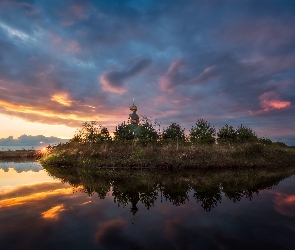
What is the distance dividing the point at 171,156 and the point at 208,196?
21.2 meters

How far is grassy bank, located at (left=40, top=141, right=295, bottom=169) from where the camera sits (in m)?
35.7

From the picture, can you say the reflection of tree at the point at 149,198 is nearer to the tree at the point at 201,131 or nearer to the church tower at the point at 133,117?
the tree at the point at 201,131

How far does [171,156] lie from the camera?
37.5 m

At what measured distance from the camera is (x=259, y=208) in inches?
519

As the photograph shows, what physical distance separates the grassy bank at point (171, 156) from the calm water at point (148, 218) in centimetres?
1653

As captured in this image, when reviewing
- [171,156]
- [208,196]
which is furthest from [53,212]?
[171,156]

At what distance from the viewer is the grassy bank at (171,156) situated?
117 feet

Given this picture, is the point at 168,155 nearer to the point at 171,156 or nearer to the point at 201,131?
the point at 171,156

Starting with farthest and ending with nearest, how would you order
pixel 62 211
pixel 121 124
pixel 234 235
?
pixel 121 124
pixel 62 211
pixel 234 235

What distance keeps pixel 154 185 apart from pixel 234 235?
40.2 feet

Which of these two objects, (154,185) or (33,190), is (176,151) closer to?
(154,185)

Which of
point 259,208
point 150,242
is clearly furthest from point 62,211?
point 259,208

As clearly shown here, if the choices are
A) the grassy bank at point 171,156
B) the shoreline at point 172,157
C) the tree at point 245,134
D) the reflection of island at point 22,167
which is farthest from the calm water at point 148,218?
the tree at point 245,134

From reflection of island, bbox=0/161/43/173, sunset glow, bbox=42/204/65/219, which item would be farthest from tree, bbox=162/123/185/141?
sunset glow, bbox=42/204/65/219
